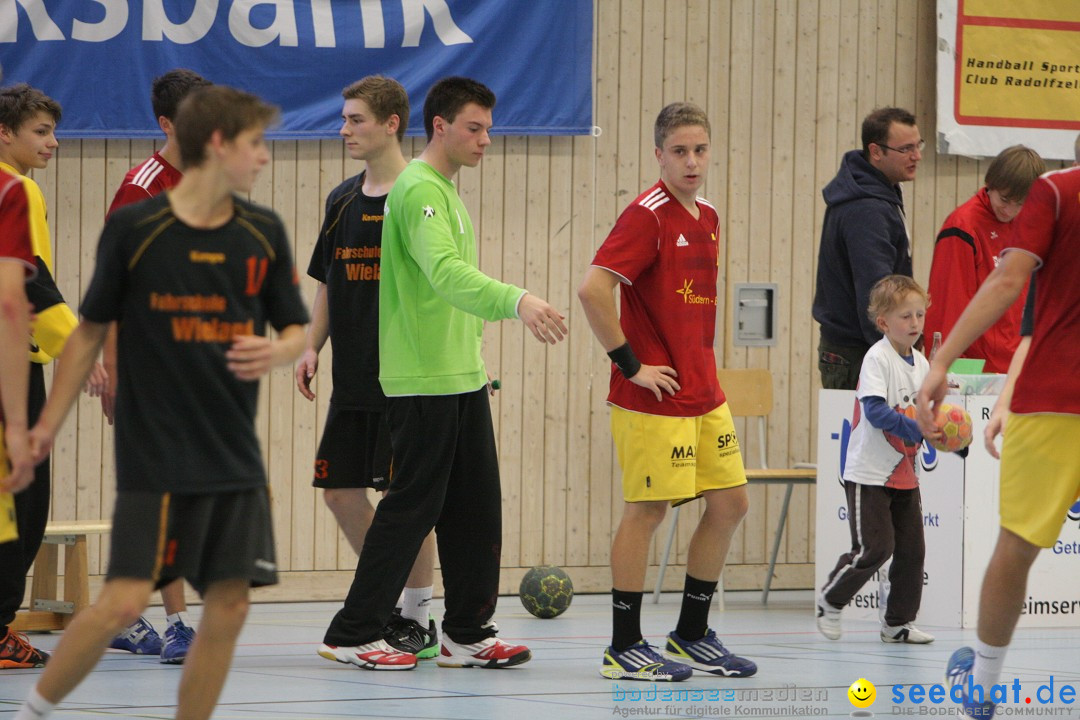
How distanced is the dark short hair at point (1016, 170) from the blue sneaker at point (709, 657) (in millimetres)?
2683

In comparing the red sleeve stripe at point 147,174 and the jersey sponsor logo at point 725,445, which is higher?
Answer: the red sleeve stripe at point 147,174

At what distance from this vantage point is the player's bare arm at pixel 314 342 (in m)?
5.71

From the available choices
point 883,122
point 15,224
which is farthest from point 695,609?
point 883,122

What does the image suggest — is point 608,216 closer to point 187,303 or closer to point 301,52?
point 301,52

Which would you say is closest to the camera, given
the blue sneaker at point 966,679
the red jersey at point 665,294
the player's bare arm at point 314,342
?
the blue sneaker at point 966,679

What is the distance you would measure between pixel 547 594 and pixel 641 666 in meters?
2.19

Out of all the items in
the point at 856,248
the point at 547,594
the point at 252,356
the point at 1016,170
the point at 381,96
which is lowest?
the point at 547,594

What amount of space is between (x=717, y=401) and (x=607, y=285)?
0.60 metres

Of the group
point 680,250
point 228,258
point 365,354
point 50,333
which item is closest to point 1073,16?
point 680,250

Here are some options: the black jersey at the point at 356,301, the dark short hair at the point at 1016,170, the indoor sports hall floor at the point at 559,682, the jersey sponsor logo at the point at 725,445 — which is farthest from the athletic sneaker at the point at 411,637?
the dark short hair at the point at 1016,170

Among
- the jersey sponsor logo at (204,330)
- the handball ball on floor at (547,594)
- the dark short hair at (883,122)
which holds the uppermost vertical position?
the dark short hair at (883,122)

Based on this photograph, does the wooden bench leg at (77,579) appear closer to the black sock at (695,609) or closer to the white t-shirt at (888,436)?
the black sock at (695,609)

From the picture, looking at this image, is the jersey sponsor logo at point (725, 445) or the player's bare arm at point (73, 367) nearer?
the player's bare arm at point (73, 367)

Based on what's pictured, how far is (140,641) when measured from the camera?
19.2 ft
